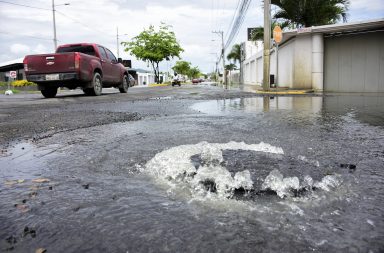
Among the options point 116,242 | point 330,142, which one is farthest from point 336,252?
point 330,142

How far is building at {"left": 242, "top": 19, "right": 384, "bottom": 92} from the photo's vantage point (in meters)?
16.6

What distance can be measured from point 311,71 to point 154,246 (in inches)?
712

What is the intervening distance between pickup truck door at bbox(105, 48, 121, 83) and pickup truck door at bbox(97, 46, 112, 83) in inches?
10.4

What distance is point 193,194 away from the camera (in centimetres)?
183

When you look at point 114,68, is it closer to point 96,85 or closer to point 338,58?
point 96,85

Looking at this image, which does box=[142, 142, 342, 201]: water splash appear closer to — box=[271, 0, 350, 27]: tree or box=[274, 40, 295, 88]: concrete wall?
box=[274, 40, 295, 88]: concrete wall

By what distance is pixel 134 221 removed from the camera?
151 cm

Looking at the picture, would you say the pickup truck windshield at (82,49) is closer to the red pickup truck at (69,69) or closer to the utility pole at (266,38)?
the red pickup truck at (69,69)

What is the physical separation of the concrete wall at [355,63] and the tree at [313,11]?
674 cm

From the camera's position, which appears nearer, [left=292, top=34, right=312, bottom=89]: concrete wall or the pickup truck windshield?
the pickup truck windshield

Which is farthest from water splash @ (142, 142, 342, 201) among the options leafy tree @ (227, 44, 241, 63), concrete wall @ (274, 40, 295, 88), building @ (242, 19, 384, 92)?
leafy tree @ (227, 44, 241, 63)

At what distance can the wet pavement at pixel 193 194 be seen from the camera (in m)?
1.33

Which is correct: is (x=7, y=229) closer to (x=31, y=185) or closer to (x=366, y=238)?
(x=31, y=185)

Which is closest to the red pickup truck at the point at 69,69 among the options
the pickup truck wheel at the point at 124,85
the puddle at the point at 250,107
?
the pickup truck wheel at the point at 124,85
